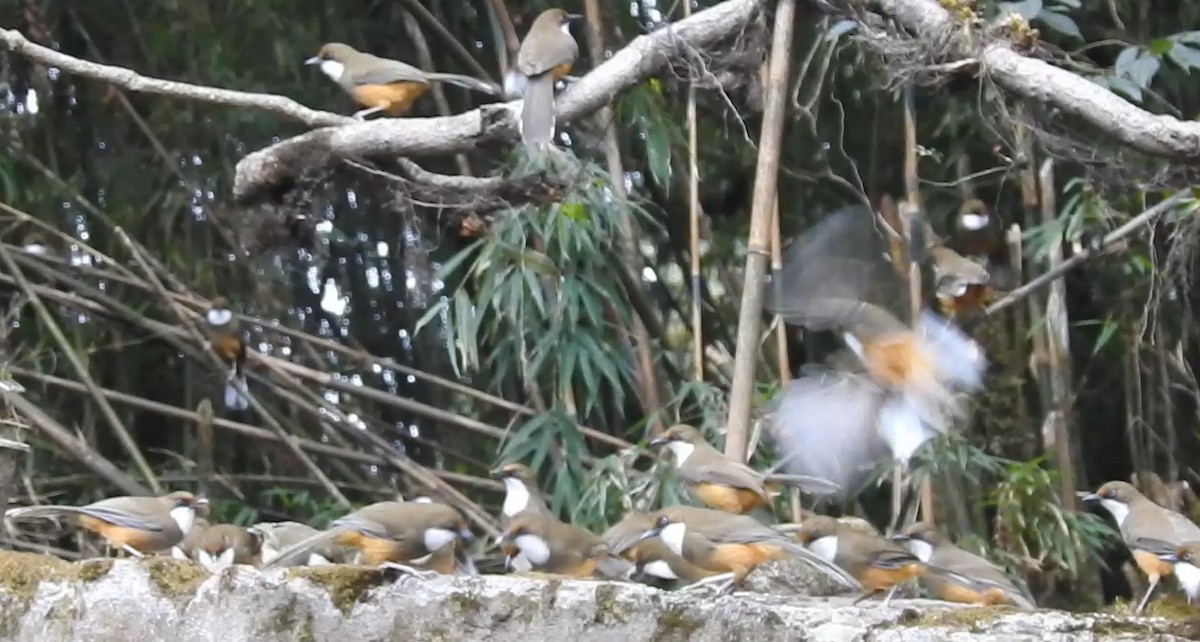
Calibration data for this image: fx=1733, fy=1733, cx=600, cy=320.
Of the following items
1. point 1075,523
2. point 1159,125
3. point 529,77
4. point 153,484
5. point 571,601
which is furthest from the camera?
point 153,484

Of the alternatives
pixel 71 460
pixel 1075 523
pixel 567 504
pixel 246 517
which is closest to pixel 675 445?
pixel 567 504

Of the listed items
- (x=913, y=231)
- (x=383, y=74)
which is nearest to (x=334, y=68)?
(x=383, y=74)

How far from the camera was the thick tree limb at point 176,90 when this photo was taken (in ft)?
12.7

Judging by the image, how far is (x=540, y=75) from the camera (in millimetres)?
4016

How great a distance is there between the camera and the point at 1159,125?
10.5 feet

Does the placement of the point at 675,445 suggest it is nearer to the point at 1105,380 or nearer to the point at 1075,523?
the point at 1075,523

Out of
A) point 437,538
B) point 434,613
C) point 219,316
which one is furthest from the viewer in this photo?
point 219,316

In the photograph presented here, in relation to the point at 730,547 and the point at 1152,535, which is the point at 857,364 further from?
the point at 730,547

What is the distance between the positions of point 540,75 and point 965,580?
1.57 metres

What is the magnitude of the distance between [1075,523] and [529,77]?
6.57 ft

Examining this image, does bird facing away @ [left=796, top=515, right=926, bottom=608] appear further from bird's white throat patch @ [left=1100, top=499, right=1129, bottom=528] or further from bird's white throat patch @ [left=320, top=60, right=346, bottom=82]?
bird's white throat patch @ [left=320, top=60, right=346, bottom=82]

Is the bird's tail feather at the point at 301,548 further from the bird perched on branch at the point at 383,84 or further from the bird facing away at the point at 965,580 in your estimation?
the bird perched on branch at the point at 383,84

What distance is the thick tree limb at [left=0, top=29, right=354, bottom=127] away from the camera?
152 inches

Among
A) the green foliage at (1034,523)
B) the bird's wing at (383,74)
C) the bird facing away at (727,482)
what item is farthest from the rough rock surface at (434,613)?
the bird's wing at (383,74)
